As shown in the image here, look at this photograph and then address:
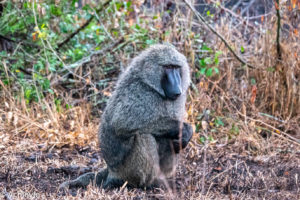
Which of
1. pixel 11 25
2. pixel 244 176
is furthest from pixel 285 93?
pixel 11 25

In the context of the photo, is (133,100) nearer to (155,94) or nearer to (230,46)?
(155,94)

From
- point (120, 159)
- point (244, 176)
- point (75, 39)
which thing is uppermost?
point (75, 39)

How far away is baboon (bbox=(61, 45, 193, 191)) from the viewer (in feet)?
10.4

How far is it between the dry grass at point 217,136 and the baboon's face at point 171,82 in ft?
1.50

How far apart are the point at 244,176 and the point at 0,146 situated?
2261 millimetres

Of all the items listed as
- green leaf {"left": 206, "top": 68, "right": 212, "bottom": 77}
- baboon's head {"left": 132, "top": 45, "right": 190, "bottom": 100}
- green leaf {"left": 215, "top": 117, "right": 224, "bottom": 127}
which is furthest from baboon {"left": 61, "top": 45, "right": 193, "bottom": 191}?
green leaf {"left": 215, "top": 117, "right": 224, "bottom": 127}

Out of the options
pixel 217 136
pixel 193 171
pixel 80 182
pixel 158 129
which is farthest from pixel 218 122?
pixel 80 182

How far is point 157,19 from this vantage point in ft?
18.1

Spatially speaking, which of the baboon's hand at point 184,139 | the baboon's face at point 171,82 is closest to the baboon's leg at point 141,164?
the baboon's hand at point 184,139

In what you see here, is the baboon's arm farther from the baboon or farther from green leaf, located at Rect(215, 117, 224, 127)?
green leaf, located at Rect(215, 117, 224, 127)

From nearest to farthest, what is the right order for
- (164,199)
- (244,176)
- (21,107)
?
(164,199)
(244,176)
(21,107)

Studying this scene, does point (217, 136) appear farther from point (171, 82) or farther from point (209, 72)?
point (171, 82)

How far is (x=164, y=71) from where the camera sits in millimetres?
3266

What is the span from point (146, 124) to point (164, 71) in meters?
0.43
